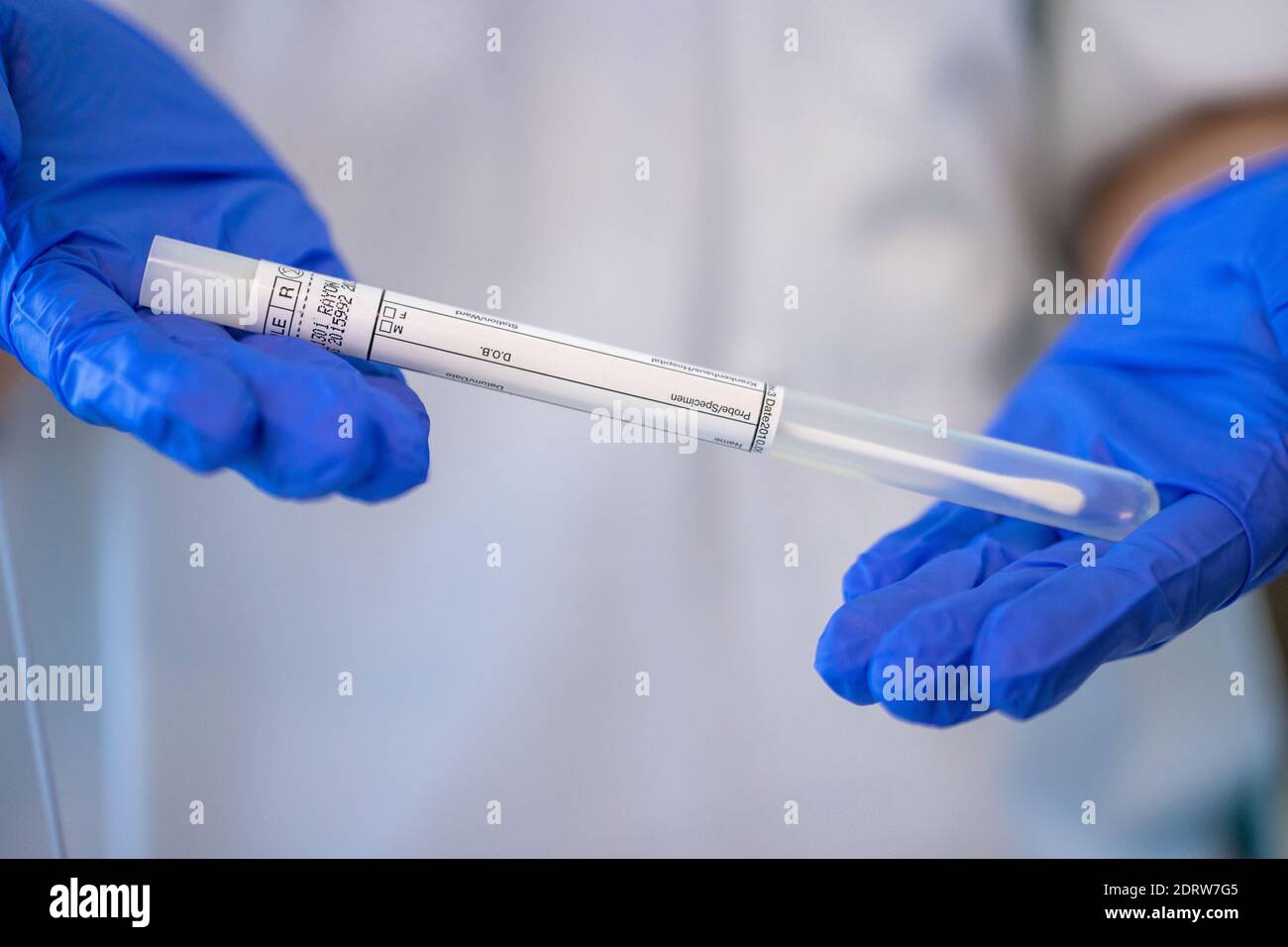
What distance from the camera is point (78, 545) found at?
3.73 ft

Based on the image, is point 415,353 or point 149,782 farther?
point 149,782

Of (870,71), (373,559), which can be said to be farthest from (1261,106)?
(373,559)

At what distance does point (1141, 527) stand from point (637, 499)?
56 cm

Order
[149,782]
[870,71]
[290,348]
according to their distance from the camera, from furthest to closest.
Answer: [870,71] → [149,782] → [290,348]

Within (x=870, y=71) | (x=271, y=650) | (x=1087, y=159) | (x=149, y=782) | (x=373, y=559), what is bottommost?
(x=149, y=782)

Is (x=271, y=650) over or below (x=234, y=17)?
below

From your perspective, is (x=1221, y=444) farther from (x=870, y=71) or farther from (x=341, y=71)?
(x=341, y=71)

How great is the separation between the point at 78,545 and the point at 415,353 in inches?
24.8

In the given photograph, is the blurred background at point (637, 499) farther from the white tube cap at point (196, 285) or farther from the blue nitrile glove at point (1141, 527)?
the white tube cap at point (196, 285)

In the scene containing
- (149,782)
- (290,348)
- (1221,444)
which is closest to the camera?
(290,348)

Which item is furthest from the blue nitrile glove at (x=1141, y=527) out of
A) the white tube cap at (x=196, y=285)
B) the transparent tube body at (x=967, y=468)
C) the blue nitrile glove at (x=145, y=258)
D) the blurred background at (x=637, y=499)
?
the white tube cap at (x=196, y=285)

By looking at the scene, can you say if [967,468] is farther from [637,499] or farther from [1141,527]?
[637,499]

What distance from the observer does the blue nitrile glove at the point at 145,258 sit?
0.65m

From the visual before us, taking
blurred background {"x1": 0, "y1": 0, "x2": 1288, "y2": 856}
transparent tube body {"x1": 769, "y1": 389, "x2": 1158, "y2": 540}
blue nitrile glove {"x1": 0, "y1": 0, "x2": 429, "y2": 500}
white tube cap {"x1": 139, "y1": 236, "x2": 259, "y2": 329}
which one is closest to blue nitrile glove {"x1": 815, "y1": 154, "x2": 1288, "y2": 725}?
transparent tube body {"x1": 769, "y1": 389, "x2": 1158, "y2": 540}
